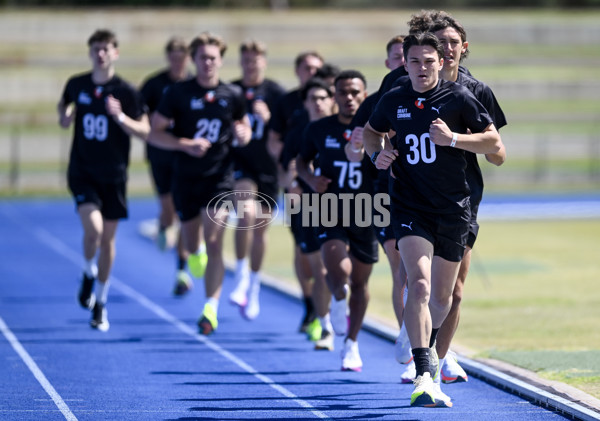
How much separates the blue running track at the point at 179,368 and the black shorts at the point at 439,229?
1.05 meters

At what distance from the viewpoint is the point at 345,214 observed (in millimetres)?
8961

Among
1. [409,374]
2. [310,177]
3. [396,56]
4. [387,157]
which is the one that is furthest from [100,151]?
[387,157]

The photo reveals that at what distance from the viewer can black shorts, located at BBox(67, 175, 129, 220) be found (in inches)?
424

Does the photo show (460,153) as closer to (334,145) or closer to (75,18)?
(334,145)

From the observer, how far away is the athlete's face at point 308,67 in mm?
10883

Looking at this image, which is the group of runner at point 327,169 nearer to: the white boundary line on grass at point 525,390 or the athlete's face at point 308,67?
the athlete's face at point 308,67

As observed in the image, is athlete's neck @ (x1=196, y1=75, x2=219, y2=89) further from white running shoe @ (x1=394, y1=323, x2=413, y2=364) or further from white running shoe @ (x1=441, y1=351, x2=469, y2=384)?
white running shoe @ (x1=441, y1=351, x2=469, y2=384)

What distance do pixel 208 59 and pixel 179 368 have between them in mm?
3160

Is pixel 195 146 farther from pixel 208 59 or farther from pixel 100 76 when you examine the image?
pixel 100 76

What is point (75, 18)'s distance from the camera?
145 feet

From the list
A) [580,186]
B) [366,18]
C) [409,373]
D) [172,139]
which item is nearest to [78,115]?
[172,139]

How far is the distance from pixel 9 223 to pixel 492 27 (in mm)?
29116

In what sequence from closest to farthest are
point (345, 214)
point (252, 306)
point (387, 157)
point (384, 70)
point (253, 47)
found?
point (387, 157)
point (345, 214)
point (252, 306)
point (253, 47)
point (384, 70)

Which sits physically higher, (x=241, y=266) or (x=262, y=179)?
(x=262, y=179)
